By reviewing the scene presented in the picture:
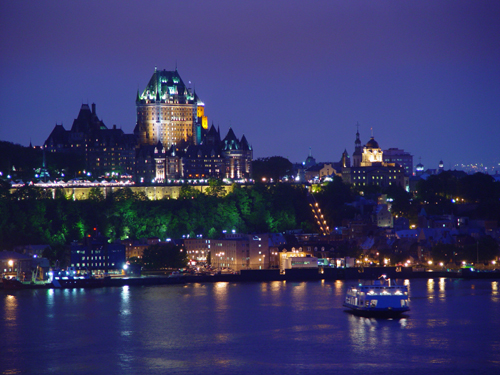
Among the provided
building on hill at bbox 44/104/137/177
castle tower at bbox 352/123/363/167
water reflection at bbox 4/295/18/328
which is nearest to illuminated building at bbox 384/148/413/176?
castle tower at bbox 352/123/363/167

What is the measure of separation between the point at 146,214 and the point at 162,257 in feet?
42.9

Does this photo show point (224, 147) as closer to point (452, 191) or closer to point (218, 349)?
point (452, 191)

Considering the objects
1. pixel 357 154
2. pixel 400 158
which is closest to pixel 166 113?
pixel 357 154

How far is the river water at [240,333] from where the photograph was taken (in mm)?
46875

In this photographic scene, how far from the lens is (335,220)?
105 m

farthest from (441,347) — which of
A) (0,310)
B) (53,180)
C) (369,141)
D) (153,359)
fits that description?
(369,141)

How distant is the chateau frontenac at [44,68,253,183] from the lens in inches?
4894

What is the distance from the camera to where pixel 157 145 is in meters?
127

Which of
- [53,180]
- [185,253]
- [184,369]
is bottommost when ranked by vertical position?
[184,369]

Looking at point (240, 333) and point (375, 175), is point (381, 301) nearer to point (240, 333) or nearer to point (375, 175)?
point (240, 333)

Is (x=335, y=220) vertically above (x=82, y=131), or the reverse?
(x=82, y=131)

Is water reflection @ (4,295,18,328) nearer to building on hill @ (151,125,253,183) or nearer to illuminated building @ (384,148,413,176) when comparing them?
building on hill @ (151,125,253,183)

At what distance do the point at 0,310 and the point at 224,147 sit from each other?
225 feet

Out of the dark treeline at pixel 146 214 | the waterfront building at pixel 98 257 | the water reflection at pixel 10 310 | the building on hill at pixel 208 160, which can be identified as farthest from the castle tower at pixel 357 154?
the water reflection at pixel 10 310
